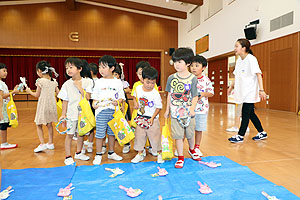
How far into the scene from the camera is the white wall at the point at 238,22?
572 cm

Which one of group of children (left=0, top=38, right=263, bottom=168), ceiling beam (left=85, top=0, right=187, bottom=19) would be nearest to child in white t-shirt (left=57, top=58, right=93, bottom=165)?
group of children (left=0, top=38, right=263, bottom=168)

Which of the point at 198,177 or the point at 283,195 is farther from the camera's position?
the point at 198,177

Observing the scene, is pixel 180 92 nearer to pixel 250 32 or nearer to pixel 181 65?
pixel 181 65

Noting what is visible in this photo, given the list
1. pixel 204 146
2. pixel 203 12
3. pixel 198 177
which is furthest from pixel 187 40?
pixel 198 177

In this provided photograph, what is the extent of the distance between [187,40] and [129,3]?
12.5 ft

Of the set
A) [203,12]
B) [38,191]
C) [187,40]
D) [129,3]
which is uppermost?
[129,3]

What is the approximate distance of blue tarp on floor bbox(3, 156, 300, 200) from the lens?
1.42 metres

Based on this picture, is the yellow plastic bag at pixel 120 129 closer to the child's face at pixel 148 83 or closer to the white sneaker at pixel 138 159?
the white sneaker at pixel 138 159

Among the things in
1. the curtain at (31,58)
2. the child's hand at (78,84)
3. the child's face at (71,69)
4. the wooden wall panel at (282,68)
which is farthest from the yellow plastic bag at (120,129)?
the curtain at (31,58)

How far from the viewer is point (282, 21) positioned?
5.78m

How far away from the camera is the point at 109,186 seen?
157 centimetres

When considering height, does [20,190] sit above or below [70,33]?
below

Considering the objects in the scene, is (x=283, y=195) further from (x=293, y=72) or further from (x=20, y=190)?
(x=293, y=72)

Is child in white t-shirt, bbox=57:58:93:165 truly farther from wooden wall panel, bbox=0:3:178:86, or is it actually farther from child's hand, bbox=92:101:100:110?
wooden wall panel, bbox=0:3:178:86
